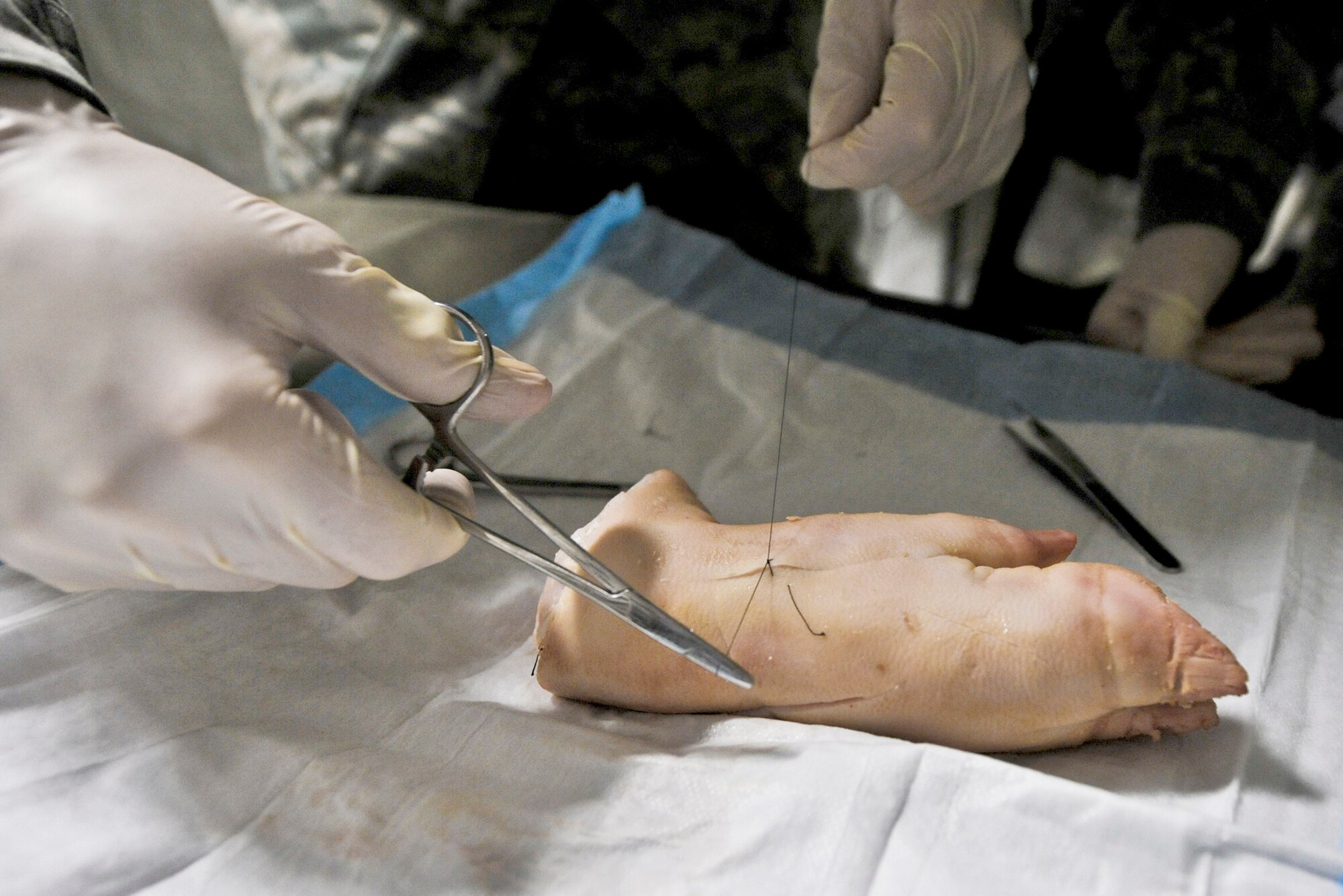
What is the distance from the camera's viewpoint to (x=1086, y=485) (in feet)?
4.19

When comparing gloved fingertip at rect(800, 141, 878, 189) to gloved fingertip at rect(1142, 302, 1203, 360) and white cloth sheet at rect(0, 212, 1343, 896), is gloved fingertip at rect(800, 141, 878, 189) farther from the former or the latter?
gloved fingertip at rect(1142, 302, 1203, 360)

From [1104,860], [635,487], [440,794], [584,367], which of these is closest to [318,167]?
[584,367]

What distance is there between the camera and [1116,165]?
226 centimetres

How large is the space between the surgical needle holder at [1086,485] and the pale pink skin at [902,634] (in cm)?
19

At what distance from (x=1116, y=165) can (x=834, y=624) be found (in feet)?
5.78

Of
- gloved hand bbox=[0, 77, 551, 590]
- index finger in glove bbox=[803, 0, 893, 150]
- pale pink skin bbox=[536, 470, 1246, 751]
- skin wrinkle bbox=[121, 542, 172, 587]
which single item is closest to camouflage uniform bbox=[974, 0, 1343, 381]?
index finger in glove bbox=[803, 0, 893, 150]

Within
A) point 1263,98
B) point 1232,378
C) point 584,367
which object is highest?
point 1263,98

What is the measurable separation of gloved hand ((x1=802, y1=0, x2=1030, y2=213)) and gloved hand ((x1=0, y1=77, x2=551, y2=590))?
702 mm

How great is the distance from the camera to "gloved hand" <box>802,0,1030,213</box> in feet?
4.32

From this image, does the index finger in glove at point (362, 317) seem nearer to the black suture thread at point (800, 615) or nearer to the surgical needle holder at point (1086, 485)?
the black suture thread at point (800, 615)

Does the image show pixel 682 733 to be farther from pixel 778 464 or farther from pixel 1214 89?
pixel 1214 89

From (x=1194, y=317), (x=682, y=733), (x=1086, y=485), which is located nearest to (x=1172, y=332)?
(x=1194, y=317)

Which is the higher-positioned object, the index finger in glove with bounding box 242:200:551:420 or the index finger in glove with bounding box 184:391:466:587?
the index finger in glove with bounding box 242:200:551:420

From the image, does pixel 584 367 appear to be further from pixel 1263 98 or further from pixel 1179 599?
pixel 1263 98
